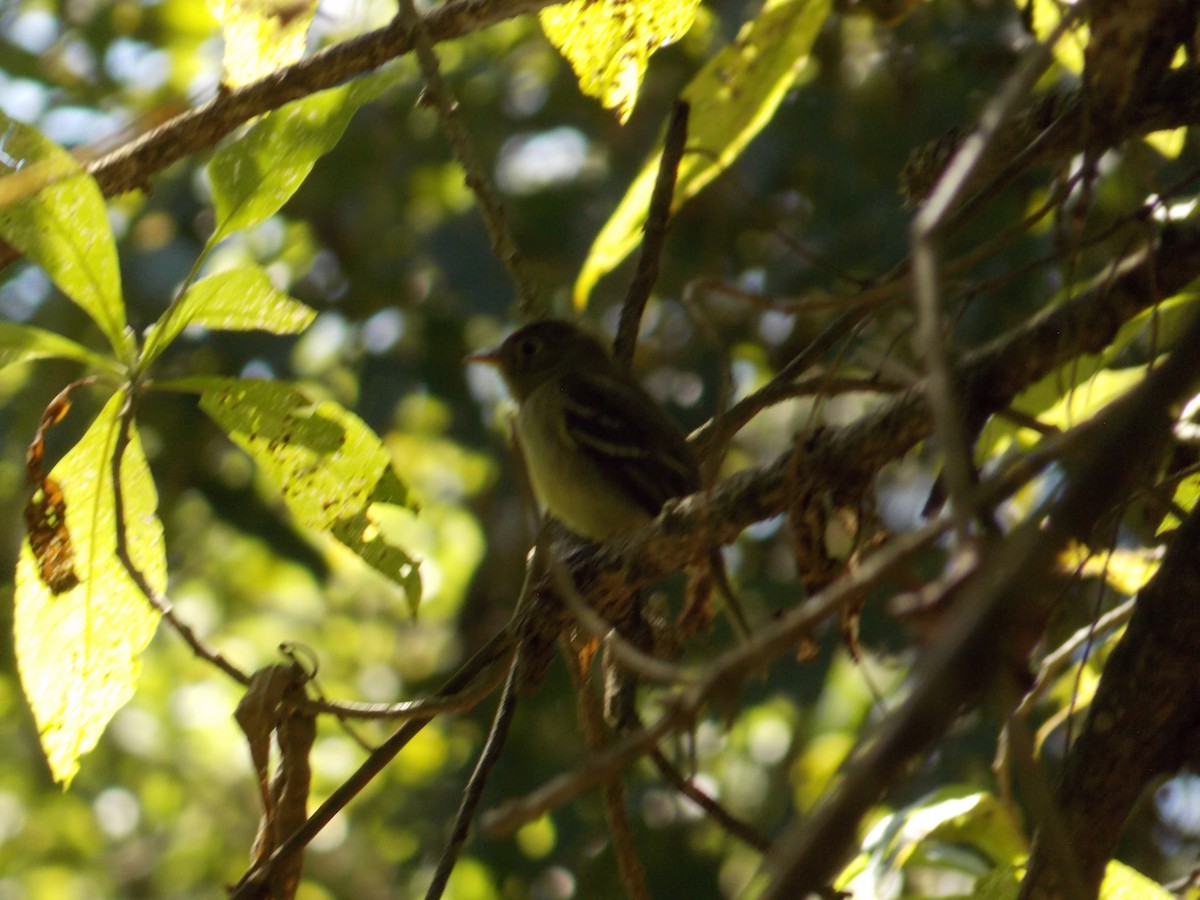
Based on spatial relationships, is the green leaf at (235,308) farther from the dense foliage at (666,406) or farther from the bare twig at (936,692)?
the bare twig at (936,692)

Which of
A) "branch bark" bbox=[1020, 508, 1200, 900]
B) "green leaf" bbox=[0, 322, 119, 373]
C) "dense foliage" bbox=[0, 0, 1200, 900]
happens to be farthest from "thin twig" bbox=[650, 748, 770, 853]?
"green leaf" bbox=[0, 322, 119, 373]

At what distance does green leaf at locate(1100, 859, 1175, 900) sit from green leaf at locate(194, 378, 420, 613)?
3.86 ft

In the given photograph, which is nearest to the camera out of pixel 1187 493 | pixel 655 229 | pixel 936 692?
pixel 936 692

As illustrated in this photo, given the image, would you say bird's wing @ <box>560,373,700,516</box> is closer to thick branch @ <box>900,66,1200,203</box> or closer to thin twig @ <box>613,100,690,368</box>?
thin twig @ <box>613,100,690,368</box>

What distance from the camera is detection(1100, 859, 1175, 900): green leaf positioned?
2.08 meters

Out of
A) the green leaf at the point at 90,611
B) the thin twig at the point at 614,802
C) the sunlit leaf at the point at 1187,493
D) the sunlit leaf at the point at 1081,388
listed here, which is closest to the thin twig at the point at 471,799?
the thin twig at the point at 614,802

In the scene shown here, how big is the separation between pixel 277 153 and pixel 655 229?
93 cm

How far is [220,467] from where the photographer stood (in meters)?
6.43

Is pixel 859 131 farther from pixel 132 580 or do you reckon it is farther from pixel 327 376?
pixel 132 580

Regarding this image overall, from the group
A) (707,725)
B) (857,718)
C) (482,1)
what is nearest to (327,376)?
(707,725)

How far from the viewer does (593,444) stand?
4.66 metres

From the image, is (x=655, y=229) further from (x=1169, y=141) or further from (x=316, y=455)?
(x=1169, y=141)

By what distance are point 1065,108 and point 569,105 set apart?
164 inches

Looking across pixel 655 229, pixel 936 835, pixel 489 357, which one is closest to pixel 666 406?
pixel 489 357
